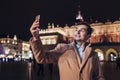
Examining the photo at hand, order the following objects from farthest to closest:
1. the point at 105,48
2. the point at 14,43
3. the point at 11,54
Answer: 1. the point at 14,43
2. the point at 11,54
3. the point at 105,48

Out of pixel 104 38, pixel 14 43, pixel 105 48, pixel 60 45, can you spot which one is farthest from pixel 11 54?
pixel 60 45

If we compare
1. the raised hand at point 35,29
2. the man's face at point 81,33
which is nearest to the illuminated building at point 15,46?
the man's face at point 81,33

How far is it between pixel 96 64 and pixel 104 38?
93.1 meters

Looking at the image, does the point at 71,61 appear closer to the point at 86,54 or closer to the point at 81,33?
the point at 86,54

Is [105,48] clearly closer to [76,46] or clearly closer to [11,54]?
[11,54]

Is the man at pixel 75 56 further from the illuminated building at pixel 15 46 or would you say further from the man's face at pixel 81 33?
the illuminated building at pixel 15 46

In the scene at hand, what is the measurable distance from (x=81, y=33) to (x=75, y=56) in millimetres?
265

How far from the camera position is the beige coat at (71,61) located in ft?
10.1

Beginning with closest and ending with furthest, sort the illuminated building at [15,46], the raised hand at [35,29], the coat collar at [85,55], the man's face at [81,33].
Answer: the raised hand at [35,29]
the coat collar at [85,55]
the man's face at [81,33]
the illuminated building at [15,46]

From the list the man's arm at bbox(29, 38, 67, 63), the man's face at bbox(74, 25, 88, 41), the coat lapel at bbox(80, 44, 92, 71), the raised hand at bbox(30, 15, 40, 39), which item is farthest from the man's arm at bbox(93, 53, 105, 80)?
the raised hand at bbox(30, 15, 40, 39)

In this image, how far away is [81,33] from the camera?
3266mm

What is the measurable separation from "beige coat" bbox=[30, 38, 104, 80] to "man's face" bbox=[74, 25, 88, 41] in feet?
0.30

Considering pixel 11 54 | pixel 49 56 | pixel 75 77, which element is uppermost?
pixel 49 56

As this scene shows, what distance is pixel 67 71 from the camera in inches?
121
